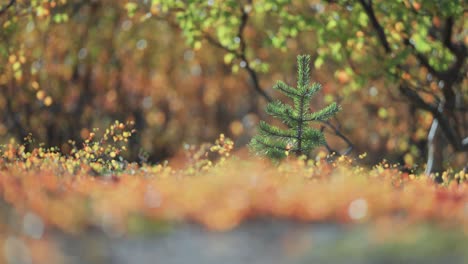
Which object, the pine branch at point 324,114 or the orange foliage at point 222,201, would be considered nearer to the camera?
the orange foliage at point 222,201

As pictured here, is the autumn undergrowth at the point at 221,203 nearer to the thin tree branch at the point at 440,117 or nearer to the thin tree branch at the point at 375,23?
the thin tree branch at the point at 375,23

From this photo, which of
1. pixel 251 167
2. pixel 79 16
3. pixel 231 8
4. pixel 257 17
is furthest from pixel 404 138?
pixel 251 167

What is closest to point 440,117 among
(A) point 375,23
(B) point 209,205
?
(A) point 375,23

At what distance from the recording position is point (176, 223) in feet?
16.0

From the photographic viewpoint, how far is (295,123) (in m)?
8.53

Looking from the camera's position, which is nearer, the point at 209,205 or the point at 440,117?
the point at 209,205

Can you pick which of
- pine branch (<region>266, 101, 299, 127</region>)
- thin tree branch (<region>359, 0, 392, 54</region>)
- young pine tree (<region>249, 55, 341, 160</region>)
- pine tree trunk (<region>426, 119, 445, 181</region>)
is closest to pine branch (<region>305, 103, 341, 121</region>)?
young pine tree (<region>249, 55, 341, 160</region>)

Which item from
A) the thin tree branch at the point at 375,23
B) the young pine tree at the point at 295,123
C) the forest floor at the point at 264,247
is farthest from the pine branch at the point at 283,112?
the thin tree branch at the point at 375,23

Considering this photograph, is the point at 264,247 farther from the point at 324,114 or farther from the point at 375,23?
the point at 375,23

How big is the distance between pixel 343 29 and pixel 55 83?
11.5 meters

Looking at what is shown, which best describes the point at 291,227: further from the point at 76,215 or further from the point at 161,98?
the point at 161,98

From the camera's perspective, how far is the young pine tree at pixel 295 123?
27.5 ft

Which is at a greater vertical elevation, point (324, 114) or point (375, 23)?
point (375, 23)

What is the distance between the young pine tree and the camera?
8367 mm
